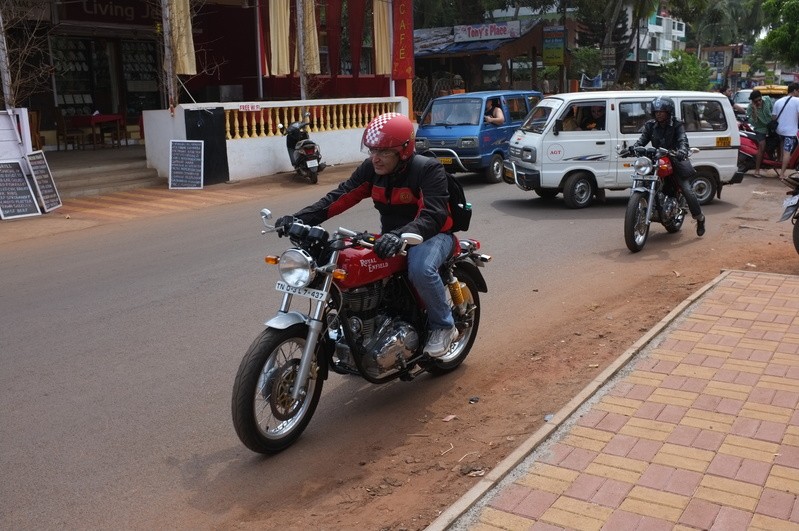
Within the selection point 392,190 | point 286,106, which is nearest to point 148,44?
point 286,106

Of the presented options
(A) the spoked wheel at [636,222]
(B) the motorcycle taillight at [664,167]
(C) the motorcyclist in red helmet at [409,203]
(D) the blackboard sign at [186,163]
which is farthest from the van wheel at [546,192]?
(C) the motorcyclist in red helmet at [409,203]

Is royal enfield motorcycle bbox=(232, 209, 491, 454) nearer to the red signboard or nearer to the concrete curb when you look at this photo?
the concrete curb

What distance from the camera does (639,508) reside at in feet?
11.1

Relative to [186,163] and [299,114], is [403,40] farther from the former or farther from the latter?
[186,163]

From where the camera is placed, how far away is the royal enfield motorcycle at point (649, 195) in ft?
→ 29.7

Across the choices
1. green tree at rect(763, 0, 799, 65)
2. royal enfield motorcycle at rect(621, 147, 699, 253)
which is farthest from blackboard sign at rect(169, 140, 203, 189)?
green tree at rect(763, 0, 799, 65)

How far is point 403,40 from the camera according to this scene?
21.2 m

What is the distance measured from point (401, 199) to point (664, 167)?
5.63 meters

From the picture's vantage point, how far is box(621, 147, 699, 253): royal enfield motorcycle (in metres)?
9.04

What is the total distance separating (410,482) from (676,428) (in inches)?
57.6

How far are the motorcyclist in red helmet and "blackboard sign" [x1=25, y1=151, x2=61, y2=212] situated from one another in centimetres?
891

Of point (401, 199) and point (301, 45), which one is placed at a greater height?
point (301, 45)

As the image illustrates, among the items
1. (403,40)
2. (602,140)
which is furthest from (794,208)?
(403,40)

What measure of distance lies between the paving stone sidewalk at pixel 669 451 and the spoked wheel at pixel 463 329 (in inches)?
40.6
